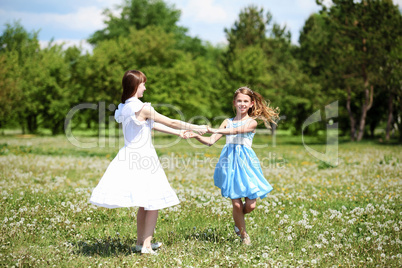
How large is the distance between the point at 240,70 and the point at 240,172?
37750 mm

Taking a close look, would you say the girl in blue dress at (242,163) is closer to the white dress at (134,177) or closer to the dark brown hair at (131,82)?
the white dress at (134,177)

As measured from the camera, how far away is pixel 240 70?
141 ft

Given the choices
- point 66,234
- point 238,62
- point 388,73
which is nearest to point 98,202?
point 66,234

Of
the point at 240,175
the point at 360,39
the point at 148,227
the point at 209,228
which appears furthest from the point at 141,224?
the point at 360,39

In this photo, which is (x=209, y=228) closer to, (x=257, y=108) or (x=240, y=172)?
(x=240, y=172)

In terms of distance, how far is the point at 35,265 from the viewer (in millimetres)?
4840

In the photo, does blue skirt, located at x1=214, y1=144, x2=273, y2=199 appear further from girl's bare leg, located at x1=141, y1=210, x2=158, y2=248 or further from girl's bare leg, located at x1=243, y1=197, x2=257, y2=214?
girl's bare leg, located at x1=141, y1=210, x2=158, y2=248

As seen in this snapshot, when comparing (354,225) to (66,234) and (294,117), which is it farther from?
(294,117)

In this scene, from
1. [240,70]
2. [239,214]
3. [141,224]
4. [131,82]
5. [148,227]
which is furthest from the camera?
[240,70]

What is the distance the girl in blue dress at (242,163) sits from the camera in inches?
235

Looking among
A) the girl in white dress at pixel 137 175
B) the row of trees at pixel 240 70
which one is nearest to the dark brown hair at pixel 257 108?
the girl in white dress at pixel 137 175

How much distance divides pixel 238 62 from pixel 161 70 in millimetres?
9607

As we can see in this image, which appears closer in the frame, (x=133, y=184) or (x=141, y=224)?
(x=133, y=184)

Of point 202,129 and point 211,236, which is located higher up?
point 202,129
